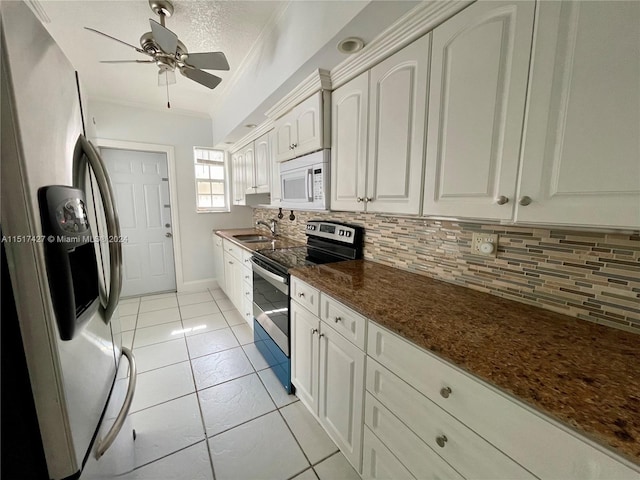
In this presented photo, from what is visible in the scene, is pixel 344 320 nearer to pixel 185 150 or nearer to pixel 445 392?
pixel 445 392

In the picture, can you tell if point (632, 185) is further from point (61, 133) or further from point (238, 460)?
point (238, 460)

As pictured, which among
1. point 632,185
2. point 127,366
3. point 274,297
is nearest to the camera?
point 632,185

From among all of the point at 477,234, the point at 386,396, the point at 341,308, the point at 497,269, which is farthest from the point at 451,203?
the point at 386,396

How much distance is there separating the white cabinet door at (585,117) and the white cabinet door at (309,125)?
1201 mm

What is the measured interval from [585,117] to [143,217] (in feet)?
14.4

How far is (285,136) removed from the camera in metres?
2.21

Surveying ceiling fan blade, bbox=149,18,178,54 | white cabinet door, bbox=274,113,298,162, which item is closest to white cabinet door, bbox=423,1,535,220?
white cabinet door, bbox=274,113,298,162

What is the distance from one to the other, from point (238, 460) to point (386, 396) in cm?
98

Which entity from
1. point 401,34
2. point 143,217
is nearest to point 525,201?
point 401,34

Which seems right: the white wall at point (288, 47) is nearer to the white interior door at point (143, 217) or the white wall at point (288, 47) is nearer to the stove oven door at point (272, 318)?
the stove oven door at point (272, 318)

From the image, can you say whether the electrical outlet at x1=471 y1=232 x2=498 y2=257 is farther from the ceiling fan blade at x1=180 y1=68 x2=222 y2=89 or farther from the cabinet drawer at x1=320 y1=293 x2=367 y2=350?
the ceiling fan blade at x1=180 y1=68 x2=222 y2=89

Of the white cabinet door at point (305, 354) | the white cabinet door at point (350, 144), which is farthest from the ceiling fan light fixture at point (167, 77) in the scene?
the white cabinet door at point (305, 354)

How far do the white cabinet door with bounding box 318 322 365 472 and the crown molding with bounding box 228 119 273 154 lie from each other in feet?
7.11

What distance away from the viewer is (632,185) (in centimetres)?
67
